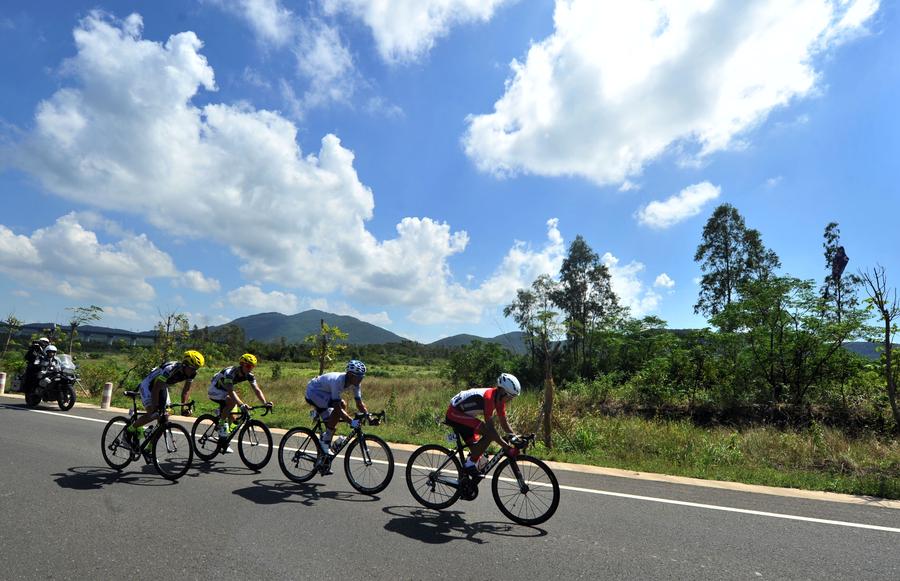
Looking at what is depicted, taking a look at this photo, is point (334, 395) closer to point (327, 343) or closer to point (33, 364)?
point (33, 364)

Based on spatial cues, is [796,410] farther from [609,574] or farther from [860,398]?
[609,574]

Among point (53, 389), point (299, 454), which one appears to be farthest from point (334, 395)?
point (53, 389)

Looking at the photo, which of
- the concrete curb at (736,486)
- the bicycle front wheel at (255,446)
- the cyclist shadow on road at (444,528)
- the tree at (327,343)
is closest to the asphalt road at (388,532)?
the cyclist shadow on road at (444,528)

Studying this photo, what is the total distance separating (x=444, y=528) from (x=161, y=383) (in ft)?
15.5

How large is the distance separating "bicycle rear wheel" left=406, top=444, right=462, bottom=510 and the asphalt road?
16 cm

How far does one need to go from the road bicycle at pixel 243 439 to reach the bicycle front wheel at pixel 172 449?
1.50 ft

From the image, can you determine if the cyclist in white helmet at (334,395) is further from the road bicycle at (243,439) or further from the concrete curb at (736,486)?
the concrete curb at (736,486)

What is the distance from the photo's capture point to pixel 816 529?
5164 millimetres

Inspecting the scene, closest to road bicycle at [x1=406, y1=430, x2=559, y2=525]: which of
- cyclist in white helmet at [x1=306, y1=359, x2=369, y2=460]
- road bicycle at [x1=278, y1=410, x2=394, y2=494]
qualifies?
road bicycle at [x1=278, y1=410, x2=394, y2=494]

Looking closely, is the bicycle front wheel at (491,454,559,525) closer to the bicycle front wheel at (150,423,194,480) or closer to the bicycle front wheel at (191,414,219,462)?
the bicycle front wheel at (150,423,194,480)

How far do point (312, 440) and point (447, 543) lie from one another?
2.99 m

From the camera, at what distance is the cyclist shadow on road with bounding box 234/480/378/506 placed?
18.8 ft

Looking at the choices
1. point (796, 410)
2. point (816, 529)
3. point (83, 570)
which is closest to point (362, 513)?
point (83, 570)

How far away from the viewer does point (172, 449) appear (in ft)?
21.6
